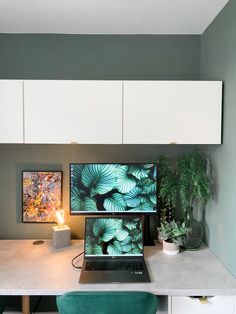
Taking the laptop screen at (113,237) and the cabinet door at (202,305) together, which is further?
the laptop screen at (113,237)

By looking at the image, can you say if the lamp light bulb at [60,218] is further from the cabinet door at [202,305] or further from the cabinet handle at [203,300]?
the cabinet handle at [203,300]

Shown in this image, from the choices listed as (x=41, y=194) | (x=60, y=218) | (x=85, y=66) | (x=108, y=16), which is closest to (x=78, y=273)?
(x=60, y=218)

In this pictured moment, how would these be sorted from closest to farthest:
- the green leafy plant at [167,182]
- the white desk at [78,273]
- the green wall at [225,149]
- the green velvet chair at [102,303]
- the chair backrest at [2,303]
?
1. the green velvet chair at [102,303]
2. the white desk at [78,273]
3. the green wall at [225,149]
4. the chair backrest at [2,303]
5. the green leafy plant at [167,182]

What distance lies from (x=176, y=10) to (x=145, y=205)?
1.36 m

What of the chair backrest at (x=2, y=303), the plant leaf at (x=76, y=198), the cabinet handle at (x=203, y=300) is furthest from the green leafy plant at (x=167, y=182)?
the chair backrest at (x=2, y=303)

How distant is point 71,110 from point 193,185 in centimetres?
100

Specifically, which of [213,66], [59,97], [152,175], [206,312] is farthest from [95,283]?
[213,66]

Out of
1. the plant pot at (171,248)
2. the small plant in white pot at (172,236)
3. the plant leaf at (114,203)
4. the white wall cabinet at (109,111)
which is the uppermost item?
the white wall cabinet at (109,111)

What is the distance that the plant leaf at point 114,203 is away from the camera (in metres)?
2.01

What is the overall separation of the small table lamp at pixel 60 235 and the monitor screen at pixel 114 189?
180 mm

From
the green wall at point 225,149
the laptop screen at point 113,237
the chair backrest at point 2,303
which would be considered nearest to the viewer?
the green wall at point 225,149

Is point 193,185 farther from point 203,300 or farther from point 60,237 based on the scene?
point 60,237

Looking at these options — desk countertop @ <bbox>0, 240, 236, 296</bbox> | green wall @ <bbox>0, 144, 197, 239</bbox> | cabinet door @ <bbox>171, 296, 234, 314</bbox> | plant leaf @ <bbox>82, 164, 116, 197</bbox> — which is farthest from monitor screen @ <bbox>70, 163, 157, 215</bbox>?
cabinet door @ <bbox>171, 296, 234, 314</bbox>

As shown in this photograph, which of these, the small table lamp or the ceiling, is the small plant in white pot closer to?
the small table lamp
